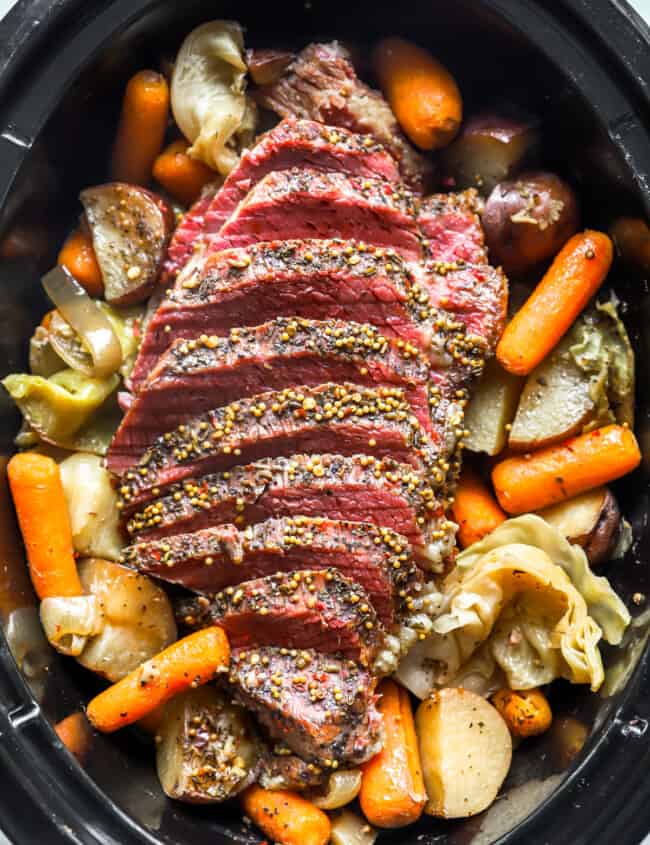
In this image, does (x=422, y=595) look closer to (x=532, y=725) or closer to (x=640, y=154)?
(x=532, y=725)

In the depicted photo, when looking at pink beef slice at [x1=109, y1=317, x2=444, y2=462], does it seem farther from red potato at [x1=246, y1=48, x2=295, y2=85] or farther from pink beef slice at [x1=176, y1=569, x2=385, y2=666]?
red potato at [x1=246, y1=48, x2=295, y2=85]

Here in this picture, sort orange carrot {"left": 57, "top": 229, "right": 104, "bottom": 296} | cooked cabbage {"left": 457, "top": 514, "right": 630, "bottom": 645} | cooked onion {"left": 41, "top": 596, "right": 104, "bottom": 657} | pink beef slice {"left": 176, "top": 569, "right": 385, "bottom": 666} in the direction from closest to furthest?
pink beef slice {"left": 176, "top": 569, "right": 385, "bottom": 666} → cooked onion {"left": 41, "top": 596, "right": 104, "bottom": 657} → cooked cabbage {"left": 457, "top": 514, "right": 630, "bottom": 645} → orange carrot {"left": 57, "top": 229, "right": 104, "bottom": 296}

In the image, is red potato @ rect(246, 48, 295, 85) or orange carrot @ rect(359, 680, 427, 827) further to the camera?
red potato @ rect(246, 48, 295, 85)

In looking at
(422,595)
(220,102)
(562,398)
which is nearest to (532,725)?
(422,595)

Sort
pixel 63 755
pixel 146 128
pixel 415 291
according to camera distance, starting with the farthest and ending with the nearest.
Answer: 1. pixel 146 128
2. pixel 415 291
3. pixel 63 755

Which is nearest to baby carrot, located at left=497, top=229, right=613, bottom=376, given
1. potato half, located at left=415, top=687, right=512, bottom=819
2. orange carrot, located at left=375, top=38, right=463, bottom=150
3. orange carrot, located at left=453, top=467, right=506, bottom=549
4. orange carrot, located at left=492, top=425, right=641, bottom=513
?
orange carrot, located at left=492, top=425, right=641, bottom=513

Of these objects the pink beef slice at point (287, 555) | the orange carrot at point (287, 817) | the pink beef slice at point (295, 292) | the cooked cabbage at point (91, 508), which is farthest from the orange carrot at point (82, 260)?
the orange carrot at point (287, 817)

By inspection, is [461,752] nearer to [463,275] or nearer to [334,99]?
[463,275]
